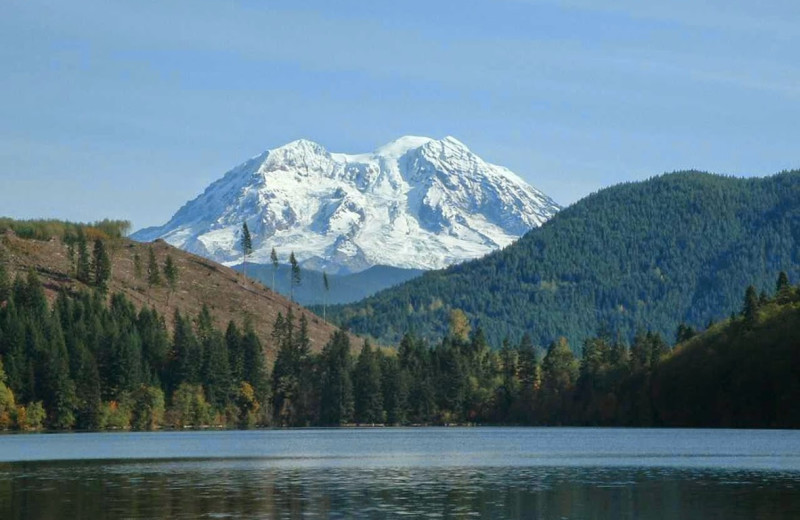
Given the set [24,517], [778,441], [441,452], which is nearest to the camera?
[24,517]

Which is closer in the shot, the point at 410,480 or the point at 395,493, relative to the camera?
the point at 395,493

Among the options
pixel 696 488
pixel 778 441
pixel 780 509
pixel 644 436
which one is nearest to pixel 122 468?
pixel 696 488

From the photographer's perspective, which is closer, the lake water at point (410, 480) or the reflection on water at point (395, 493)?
the reflection on water at point (395, 493)

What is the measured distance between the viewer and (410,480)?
94.3m

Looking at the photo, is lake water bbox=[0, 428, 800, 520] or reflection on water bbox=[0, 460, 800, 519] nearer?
reflection on water bbox=[0, 460, 800, 519]

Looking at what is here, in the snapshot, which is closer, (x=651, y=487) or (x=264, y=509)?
(x=264, y=509)

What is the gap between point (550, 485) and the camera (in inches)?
3494

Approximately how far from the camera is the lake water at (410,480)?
71938 millimetres

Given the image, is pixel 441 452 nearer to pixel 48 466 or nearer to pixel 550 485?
pixel 48 466

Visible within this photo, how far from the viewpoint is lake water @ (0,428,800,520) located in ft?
236

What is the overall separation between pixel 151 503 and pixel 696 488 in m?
34.1

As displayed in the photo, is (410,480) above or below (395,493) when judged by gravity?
above

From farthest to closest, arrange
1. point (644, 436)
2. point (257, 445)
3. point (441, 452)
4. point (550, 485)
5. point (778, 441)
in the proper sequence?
point (644, 436)
point (257, 445)
point (778, 441)
point (441, 452)
point (550, 485)

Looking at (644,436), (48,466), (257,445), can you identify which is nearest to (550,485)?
(48,466)
